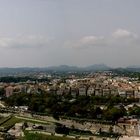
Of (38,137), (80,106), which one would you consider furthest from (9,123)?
(80,106)

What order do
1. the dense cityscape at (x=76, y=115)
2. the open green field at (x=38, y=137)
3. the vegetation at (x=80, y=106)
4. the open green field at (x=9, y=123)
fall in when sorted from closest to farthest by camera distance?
the open green field at (x=38, y=137) → the dense cityscape at (x=76, y=115) → the open green field at (x=9, y=123) → the vegetation at (x=80, y=106)

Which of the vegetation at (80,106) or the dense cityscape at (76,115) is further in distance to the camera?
the vegetation at (80,106)

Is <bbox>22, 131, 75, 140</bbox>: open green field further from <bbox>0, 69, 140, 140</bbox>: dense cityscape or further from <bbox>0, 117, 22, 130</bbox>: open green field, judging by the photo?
<bbox>0, 117, 22, 130</bbox>: open green field

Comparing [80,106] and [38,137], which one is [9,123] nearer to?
[38,137]

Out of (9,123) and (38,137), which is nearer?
(38,137)

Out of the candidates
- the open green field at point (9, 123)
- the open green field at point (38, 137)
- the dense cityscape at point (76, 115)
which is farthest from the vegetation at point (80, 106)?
the open green field at point (38, 137)

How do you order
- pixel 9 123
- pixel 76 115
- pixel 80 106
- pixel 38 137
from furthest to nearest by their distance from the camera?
pixel 80 106
pixel 76 115
pixel 9 123
pixel 38 137

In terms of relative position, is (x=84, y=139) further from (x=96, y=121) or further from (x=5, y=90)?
(x=5, y=90)

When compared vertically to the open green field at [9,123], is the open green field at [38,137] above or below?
above

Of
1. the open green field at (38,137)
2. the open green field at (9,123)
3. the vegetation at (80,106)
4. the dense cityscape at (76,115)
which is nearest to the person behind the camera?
the open green field at (38,137)

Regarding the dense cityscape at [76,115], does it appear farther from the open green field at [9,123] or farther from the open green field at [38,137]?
the open green field at [38,137]

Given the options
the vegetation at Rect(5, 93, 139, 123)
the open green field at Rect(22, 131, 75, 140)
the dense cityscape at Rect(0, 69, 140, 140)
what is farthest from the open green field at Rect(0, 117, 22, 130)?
the open green field at Rect(22, 131, 75, 140)

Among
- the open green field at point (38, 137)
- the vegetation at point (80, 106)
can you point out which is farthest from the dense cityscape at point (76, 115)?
the open green field at point (38, 137)
